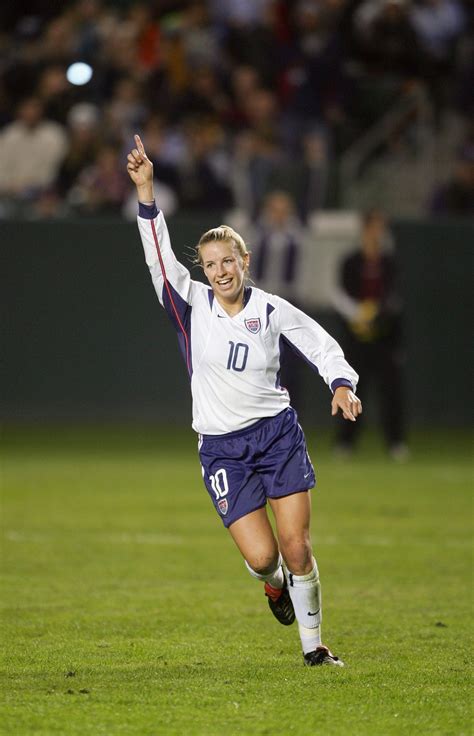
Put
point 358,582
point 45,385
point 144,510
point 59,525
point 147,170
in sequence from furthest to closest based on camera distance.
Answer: point 45,385 → point 144,510 → point 59,525 → point 358,582 → point 147,170

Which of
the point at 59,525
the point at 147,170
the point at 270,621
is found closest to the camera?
the point at 147,170

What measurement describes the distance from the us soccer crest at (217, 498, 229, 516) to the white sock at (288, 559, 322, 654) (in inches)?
17.4

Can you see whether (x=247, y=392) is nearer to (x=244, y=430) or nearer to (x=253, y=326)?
(x=244, y=430)

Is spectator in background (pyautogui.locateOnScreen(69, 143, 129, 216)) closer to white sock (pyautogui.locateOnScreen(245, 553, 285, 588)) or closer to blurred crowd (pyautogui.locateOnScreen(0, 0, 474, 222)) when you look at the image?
blurred crowd (pyautogui.locateOnScreen(0, 0, 474, 222))

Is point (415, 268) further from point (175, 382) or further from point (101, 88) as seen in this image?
point (101, 88)

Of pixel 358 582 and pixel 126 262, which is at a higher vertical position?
pixel 126 262

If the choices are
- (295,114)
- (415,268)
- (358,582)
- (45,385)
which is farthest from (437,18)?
(358,582)

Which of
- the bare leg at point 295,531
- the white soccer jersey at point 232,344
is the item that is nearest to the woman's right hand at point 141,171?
the white soccer jersey at point 232,344

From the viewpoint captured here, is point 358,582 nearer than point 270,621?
No

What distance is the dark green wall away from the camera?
17.9m

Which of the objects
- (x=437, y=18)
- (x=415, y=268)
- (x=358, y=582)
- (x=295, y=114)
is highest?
(x=437, y=18)

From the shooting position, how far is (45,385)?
1783cm

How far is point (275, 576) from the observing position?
665 cm

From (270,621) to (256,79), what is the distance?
42.1 ft
